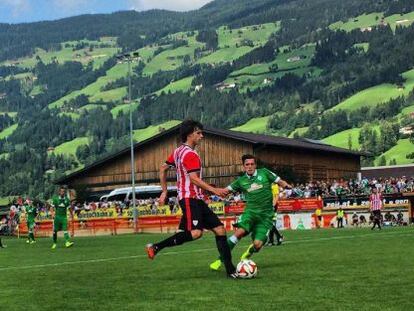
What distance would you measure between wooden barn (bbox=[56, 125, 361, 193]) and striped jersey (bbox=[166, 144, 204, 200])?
182 feet

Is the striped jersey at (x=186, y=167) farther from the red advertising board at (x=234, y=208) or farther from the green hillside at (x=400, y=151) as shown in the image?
the green hillside at (x=400, y=151)

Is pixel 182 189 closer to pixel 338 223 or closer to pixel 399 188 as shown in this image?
pixel 338 223

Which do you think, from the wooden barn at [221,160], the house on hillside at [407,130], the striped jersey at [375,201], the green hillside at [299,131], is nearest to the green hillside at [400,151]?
the house on hillside at [407,130]

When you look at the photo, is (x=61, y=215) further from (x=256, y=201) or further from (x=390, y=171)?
(x=390, y=171)

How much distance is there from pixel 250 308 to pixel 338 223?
34.6m

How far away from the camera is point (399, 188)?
47.8 m

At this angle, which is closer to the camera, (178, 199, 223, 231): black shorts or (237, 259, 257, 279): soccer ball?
(237, 259, 257, 279): soccer ball

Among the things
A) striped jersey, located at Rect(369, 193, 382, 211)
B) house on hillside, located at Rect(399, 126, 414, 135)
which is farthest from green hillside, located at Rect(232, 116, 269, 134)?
striped jersey, located at Rect(369, 193, 382, 211)

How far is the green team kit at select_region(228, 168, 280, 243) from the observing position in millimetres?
13281

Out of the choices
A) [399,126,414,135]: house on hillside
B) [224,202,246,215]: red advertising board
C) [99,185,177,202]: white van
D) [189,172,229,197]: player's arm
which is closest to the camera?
[189,172,229,197]: player's arm

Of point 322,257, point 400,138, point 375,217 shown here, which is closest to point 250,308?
point 322,257

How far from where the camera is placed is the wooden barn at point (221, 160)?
69.9 m

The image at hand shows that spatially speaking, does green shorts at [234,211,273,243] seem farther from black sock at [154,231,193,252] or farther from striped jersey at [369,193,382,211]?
striped jersey at [369,193,382,211]

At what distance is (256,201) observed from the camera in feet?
43.7
